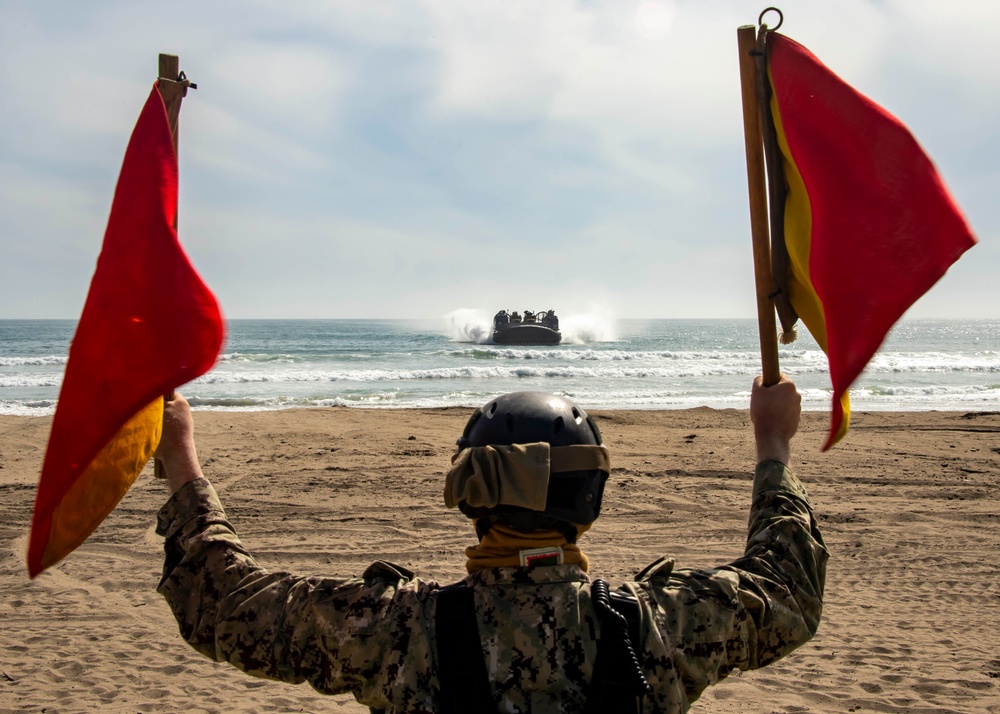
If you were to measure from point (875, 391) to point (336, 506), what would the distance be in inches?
737

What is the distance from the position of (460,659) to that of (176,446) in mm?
894

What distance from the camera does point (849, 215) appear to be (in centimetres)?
209

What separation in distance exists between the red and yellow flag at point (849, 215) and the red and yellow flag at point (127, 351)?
59.5 inches

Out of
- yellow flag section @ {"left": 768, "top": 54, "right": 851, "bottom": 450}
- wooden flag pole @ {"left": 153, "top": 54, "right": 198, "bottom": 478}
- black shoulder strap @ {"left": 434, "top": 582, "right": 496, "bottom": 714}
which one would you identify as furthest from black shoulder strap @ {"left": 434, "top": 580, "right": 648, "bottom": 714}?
wooden flag pole @ {"left": 153, "top": 54, "right": 198, "bottom": 478}

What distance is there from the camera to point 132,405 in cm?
165

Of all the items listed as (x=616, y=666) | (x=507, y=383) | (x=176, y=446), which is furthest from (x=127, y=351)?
(x=507, y=383)

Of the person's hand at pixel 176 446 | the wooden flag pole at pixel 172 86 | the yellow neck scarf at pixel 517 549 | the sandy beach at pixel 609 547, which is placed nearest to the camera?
the yellow neck scarf at pixel 517 549

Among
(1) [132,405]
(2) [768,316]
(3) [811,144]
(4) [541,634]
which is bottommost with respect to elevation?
(4) [541,634]

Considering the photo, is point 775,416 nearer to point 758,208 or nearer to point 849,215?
point 758,208

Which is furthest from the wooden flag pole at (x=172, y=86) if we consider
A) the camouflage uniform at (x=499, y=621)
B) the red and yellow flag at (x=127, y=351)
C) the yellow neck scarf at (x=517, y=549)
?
the yellow neck scarf at (x=517, y=549)

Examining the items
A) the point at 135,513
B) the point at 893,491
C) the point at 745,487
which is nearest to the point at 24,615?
the point at 135,513

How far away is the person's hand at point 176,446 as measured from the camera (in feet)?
6.11

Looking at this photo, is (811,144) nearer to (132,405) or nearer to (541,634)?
(541,634)

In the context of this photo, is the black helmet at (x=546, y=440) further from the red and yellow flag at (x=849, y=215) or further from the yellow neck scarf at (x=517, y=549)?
the red and yellow flag at (x=849, y=215)
